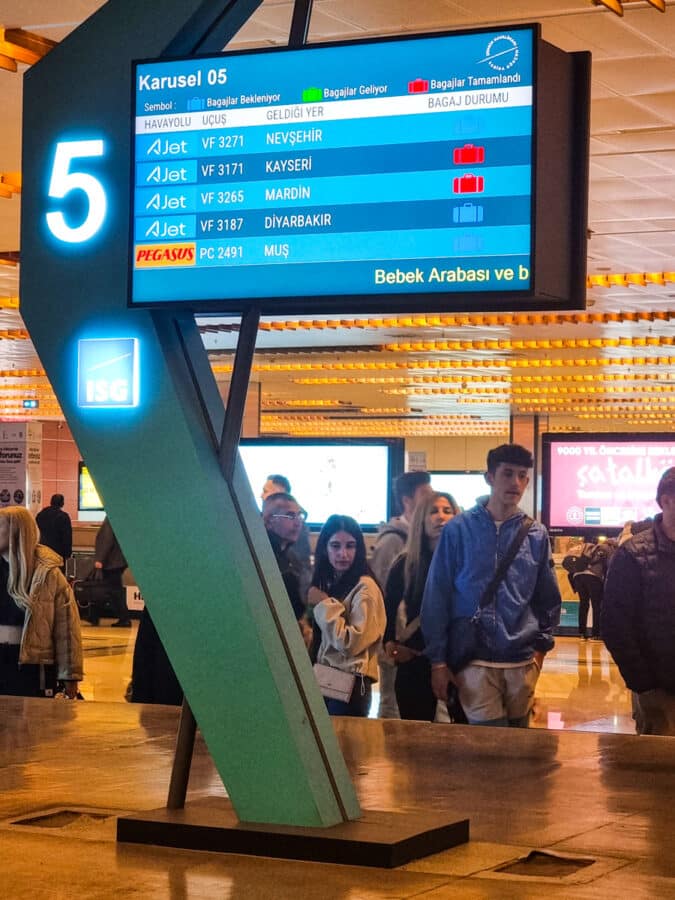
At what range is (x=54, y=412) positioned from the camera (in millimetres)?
39875

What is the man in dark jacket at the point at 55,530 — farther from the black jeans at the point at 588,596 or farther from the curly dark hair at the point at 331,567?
the curly dark hair at the point at 331,567

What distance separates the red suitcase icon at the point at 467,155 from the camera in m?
3.77

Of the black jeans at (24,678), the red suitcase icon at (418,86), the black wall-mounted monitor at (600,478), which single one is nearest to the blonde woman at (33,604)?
the black jeans at (24,678)

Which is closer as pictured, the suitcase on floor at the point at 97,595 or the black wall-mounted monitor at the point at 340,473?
the black wall-mounted monitor at the point at 340,473

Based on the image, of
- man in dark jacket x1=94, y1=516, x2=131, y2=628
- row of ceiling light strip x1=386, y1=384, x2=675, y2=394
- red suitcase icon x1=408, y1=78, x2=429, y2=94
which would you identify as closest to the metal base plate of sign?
red suitcase icon x1=408, y1=78, x2=429, y2=94

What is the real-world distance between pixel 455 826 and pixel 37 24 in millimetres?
5628

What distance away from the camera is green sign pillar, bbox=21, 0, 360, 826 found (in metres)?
4.29

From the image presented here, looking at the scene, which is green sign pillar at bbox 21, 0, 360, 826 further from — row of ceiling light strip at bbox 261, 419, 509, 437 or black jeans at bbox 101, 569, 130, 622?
row of ceiling light strip at bbox 261, 419, 509, 437

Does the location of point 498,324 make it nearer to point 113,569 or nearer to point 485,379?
point 113,569

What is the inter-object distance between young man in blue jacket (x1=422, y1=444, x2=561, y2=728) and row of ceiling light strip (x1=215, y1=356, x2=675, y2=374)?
1755 cm

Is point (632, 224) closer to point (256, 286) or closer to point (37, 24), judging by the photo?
point (37, 24)

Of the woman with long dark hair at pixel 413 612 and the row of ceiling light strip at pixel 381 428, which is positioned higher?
the row of ceiling light strip at pixel 381 428

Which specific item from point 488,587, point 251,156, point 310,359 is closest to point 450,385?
point 310,359

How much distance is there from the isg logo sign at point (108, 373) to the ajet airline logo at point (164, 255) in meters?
0.32
